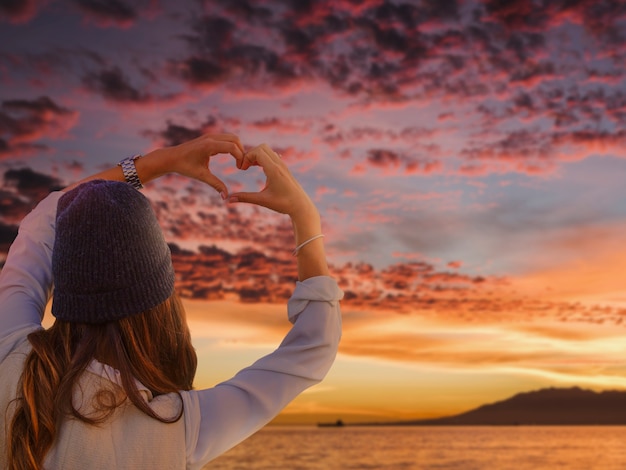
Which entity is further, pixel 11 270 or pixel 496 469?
pixel 496 469

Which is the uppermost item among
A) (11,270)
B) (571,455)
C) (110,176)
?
(110,176)

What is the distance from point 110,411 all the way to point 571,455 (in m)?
78.6

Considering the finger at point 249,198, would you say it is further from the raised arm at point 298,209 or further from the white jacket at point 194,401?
the white jacket at point 194,401

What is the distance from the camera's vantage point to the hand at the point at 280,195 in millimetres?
1732

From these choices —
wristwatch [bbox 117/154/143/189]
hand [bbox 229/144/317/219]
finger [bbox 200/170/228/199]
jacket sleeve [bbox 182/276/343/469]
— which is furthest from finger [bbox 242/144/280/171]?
wristwatch [bbox 117/154/143/189]

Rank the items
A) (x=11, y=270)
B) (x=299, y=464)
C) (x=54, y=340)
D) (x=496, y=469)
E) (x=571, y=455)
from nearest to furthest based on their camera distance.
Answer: (x=54, y=340)
(x=11, y=270)
(x=496, y=469)
(x=299, y=464)
(x=571, y=455)

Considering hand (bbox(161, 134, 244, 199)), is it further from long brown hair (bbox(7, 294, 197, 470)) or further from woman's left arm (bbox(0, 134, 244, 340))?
long brown hair (bbox(7, 294, 197, 470))

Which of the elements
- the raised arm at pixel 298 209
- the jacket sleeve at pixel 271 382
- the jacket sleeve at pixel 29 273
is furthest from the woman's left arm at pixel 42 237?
the jacket sleeve at pixel 271 382

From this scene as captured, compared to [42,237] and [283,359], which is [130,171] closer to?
[42,237]

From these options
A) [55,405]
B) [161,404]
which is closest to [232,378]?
[161,404]

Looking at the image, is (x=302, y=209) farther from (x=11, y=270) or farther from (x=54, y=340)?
(x=11, y=270)

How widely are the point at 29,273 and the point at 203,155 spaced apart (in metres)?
0.55

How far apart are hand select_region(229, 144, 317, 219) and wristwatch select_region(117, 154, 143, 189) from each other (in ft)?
1.74

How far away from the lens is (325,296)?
165 cm
